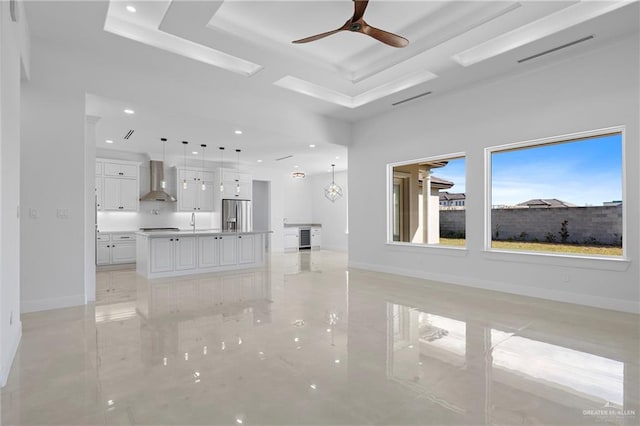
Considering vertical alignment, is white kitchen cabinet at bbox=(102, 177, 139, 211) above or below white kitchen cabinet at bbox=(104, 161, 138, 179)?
below

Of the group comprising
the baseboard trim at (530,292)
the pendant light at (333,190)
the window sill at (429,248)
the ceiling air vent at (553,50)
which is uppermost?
the ceiling air vent at (553,50)

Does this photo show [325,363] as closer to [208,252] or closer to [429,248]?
[429,248]

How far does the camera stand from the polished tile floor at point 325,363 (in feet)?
6.76

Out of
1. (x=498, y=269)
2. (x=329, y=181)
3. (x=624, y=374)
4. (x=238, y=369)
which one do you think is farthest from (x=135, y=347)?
(x=329, y=181)

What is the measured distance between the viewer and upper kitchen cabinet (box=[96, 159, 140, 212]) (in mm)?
8242

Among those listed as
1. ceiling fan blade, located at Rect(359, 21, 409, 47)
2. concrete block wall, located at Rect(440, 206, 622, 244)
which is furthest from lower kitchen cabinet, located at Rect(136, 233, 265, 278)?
ceiling fan blade, located at Rect(359, 21, 409, 47)

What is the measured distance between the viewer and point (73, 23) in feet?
12.8

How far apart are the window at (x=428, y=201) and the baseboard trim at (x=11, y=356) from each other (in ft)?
19.0

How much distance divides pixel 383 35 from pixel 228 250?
5.24 m

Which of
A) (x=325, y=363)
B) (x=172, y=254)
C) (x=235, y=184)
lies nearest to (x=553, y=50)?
(x=325, y=363)

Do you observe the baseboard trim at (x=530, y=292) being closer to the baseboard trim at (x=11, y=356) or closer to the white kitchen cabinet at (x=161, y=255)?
the white kitchen cabinet at (x=161, y=255)

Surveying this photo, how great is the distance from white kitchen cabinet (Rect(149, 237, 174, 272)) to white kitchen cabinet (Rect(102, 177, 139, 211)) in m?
2.84

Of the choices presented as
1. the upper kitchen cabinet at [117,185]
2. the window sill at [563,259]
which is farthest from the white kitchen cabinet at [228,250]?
the window sill at [563,259]

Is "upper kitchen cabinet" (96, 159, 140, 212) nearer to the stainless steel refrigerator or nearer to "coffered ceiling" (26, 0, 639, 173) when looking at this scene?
"coffered ceiling" (26, 0, 639, 173)
